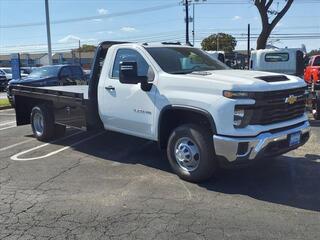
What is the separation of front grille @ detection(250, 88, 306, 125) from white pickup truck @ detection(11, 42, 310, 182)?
13mm

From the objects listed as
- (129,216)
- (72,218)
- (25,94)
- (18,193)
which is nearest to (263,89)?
(129,216)

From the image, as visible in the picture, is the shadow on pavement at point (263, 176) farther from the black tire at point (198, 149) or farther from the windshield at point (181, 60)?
the windshield at point (181, 60)

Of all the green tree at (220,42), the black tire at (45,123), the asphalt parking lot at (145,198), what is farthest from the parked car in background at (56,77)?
the green tree at (220,42)

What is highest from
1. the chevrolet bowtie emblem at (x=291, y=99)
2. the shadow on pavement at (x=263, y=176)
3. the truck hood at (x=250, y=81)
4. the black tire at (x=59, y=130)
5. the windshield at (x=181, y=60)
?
the windshield at (x=181, y=60)

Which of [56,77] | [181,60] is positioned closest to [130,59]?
[181,60]

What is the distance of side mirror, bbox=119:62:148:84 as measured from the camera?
6730 mm

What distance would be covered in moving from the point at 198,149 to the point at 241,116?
831 mm

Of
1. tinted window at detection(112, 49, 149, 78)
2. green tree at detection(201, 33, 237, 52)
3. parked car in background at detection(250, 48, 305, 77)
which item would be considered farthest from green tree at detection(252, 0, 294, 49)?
green tree at detection(201, 33, 237, 52)

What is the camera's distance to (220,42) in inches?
3450

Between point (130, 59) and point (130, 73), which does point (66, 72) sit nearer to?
point (130, 59)

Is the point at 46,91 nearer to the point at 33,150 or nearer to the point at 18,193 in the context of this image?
the point at 33,150

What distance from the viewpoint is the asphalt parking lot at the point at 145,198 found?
15.8 feet

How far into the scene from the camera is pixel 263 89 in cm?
583

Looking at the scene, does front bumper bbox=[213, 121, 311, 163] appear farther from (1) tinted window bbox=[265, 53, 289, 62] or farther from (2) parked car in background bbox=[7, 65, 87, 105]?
(1) tinted window bbox=[265, 53, 289, 62]
